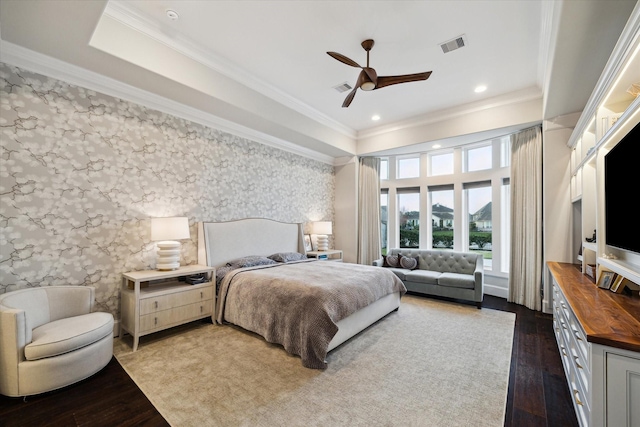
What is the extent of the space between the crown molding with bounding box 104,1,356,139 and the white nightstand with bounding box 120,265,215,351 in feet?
8.34

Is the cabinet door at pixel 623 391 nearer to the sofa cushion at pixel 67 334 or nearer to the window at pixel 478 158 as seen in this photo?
the sofa cushion at pixel 67 334

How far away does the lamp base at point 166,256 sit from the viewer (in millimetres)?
3350

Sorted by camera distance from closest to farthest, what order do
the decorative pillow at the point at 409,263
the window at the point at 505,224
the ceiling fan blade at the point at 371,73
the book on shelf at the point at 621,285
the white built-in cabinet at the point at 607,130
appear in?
1. the white built-in cabinet at the point at 607,130
2. the book on shelf at the point at 621,285
3. the ceiling fan blade at the point at 371,73
4. the window at the point at 505,224
5. the decorative pillow at the point at 409,263

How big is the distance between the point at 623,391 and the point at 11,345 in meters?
3.78

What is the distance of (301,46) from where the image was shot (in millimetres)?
3240

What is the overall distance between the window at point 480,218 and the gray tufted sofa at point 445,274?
0.67 meters

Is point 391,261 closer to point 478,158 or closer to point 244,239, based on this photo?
point 478,158

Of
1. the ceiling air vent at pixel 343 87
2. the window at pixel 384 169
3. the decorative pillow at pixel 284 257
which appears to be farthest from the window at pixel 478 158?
the decorative pillow at pixel 284 257

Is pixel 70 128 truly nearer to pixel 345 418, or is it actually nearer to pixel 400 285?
pixel 345 418

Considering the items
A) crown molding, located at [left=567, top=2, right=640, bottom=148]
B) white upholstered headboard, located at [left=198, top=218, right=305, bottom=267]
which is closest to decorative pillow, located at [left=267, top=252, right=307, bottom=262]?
white upholstered headboard, located at [left=198, top=218, right=305, bottom=267]

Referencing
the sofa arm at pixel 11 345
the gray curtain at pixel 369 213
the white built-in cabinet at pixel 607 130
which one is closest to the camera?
the white built-in cabinet at pixel 607 130

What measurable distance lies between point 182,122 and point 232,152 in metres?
0.85

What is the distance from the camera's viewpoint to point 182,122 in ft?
12.6

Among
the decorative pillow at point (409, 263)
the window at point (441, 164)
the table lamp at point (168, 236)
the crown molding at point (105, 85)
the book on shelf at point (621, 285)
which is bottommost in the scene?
the decorative pillow at point (409, 263)
